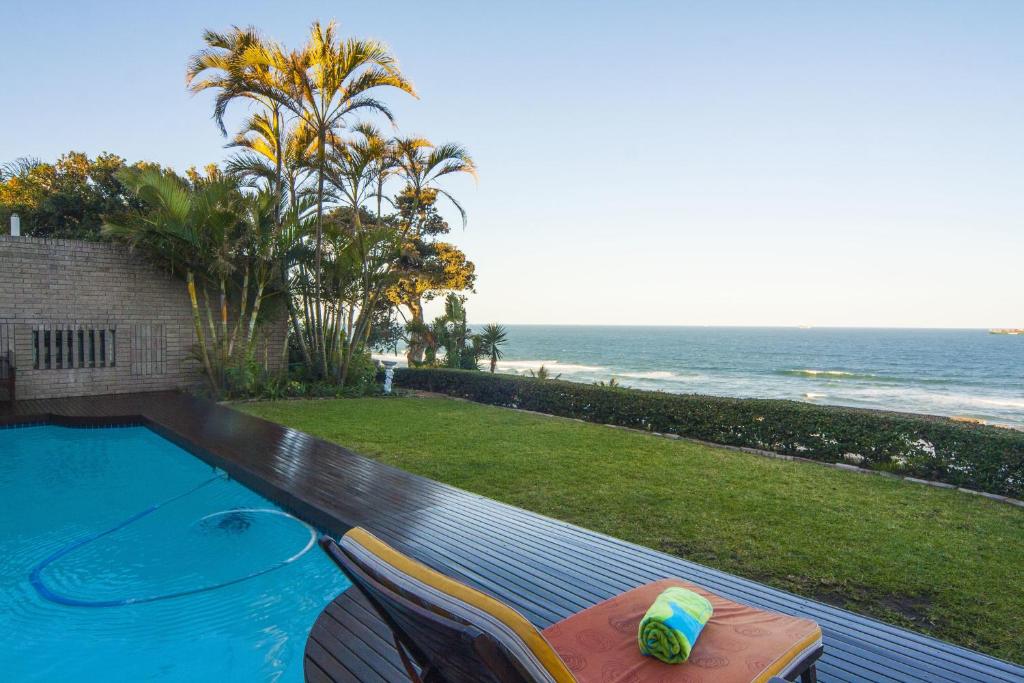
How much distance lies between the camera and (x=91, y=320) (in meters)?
10.3

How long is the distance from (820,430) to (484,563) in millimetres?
5269

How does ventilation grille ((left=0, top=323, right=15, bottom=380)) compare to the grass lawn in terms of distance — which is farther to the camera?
ventilation grille ((left=0, top=323, right=15, bottom=380))

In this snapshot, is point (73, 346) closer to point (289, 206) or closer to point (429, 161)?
point (289, 206)

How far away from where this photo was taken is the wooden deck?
2279mm

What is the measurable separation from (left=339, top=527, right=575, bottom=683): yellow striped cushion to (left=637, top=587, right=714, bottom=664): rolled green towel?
29.1 inches

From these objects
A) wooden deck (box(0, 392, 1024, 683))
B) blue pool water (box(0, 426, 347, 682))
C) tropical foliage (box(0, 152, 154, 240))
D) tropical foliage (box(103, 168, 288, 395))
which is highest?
tropical foliage (box(0, 152, 154, 240))

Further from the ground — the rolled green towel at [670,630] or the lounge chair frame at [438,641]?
the lounge chair frame at [438,641]

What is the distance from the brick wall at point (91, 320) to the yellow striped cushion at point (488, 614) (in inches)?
460

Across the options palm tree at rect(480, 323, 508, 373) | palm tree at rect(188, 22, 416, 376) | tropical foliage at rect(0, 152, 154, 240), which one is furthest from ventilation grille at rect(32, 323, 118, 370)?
palm tree at rect(480, 323, 508, 373)

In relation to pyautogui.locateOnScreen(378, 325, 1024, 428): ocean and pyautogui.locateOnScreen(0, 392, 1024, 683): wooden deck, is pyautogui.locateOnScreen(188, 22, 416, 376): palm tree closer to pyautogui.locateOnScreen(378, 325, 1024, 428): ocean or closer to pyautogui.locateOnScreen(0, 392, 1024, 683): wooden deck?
pyautogui.locateOnScreen(0, 392, 1024, 683): wooden deck

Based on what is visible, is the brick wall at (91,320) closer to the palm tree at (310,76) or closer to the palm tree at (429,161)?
the palm tree at (310,76)

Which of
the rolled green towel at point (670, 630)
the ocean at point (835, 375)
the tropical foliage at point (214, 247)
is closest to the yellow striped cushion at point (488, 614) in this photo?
the rolled green towel at point (670, 630)

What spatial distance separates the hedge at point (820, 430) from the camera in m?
5.47

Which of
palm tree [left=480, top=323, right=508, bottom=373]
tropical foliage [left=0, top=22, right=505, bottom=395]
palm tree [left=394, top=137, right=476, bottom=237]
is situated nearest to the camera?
tropical foliage [left=0, top=22, right=505, bottom=395]
